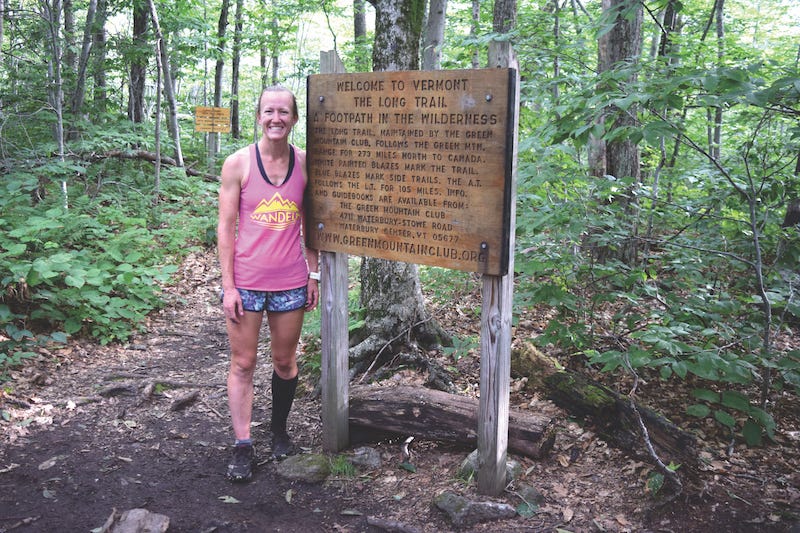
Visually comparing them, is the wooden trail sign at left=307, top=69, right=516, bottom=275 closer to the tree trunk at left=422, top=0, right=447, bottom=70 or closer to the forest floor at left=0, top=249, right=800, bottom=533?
the forest floor at left=0, top=249, right=800, bottom=533

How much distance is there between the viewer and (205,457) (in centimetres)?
390

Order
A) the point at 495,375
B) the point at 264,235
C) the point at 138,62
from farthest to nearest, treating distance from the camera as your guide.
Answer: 1. the point at 138,62
2. the point at 264,235
3. the point at 495,375

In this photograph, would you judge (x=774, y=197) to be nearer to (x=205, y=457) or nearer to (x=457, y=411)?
(x=457, y=411)

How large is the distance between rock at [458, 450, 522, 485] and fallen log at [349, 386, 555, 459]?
7.4 inches

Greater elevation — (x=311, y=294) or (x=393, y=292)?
(x=311, y=294)

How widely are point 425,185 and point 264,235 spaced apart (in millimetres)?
1045

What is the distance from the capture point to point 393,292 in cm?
509

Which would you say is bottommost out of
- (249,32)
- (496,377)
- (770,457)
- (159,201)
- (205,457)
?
(205,457)

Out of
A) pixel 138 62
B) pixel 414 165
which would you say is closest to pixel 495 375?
pixel 414 165

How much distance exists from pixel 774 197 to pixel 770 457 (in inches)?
70.4

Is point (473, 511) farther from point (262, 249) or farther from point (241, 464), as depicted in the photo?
point (262, 249)

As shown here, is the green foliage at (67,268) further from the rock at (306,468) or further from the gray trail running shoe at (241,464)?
the rock at (306,468)

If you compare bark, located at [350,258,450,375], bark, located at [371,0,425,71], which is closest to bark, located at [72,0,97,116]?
bark, located at [371,0,425,71]

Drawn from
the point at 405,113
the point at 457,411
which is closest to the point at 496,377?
the point at 457,411
